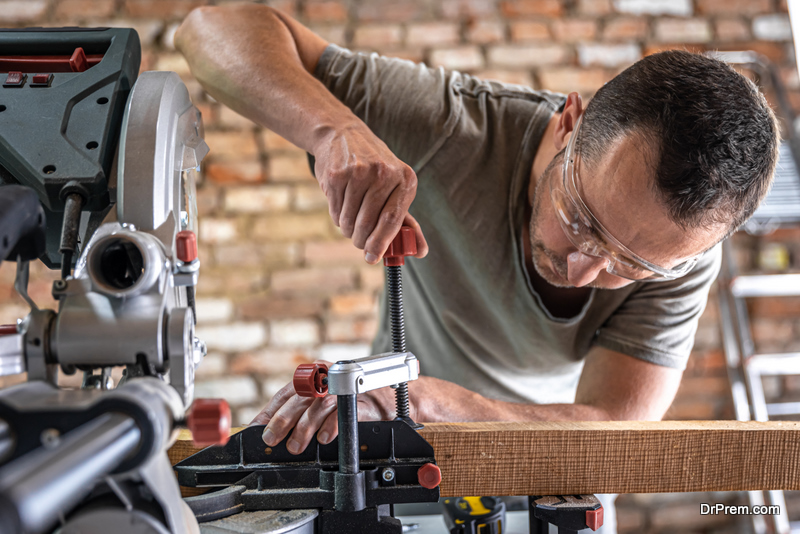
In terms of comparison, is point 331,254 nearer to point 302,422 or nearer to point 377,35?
point 377,35

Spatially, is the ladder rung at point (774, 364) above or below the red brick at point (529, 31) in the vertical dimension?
below

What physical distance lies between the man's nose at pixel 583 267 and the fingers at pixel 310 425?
0.56 m

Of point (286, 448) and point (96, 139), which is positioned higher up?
point (96, 139)

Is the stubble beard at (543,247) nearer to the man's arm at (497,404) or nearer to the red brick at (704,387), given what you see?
the man's arm at (497,404)

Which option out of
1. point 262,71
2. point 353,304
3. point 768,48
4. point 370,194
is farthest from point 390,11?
point 370,194

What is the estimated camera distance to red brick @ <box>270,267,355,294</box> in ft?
7.05

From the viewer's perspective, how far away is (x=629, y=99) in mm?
967

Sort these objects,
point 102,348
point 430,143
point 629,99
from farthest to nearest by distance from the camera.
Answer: point 430,143 < point 629,99 < point 102,348

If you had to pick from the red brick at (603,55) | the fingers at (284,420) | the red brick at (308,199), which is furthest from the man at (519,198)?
the red brick at (603,55)

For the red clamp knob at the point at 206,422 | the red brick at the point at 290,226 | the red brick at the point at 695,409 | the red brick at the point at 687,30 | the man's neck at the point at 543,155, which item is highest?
the red brick at the point at 687,30

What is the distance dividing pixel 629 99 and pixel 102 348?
2.73ft

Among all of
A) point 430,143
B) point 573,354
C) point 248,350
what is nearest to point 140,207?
point 430,143

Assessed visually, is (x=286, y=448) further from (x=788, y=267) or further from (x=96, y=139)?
(x=788, y=267)

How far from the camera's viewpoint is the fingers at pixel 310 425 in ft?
2.35
